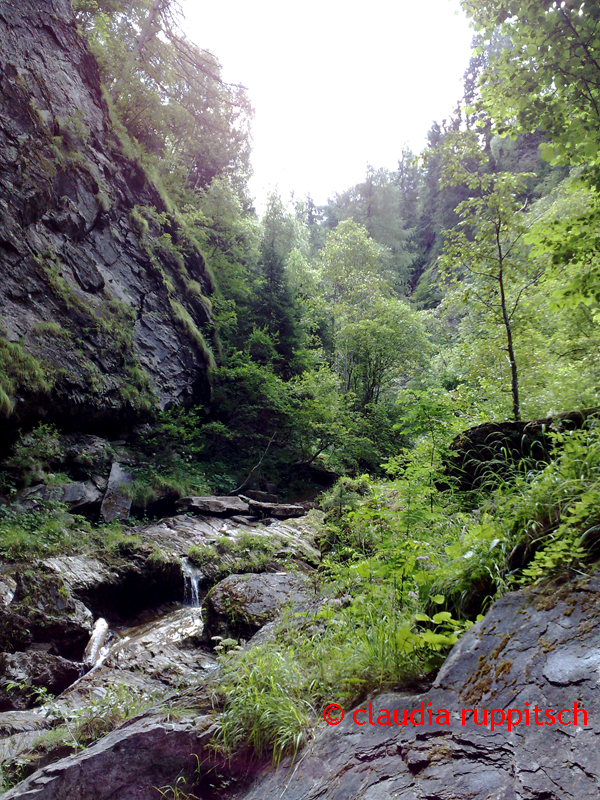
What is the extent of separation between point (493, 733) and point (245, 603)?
489cm

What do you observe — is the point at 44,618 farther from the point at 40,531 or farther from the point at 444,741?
the point at 444,741

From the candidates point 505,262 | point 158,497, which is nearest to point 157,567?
point 158,497

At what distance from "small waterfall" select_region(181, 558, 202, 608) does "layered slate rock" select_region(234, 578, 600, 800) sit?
679 centimetres

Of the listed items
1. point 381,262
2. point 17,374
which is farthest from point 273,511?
point 381,262

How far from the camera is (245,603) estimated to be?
20.2 ft

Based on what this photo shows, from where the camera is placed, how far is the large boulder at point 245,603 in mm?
5906

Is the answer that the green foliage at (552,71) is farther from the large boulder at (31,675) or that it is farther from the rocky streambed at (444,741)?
the large boulder at (31,675)

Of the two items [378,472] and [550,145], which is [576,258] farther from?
[378,472]

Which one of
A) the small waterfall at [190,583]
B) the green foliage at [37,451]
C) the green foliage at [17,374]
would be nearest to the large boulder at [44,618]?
the small waterfall at [190,583]

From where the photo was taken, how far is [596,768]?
141 cm
